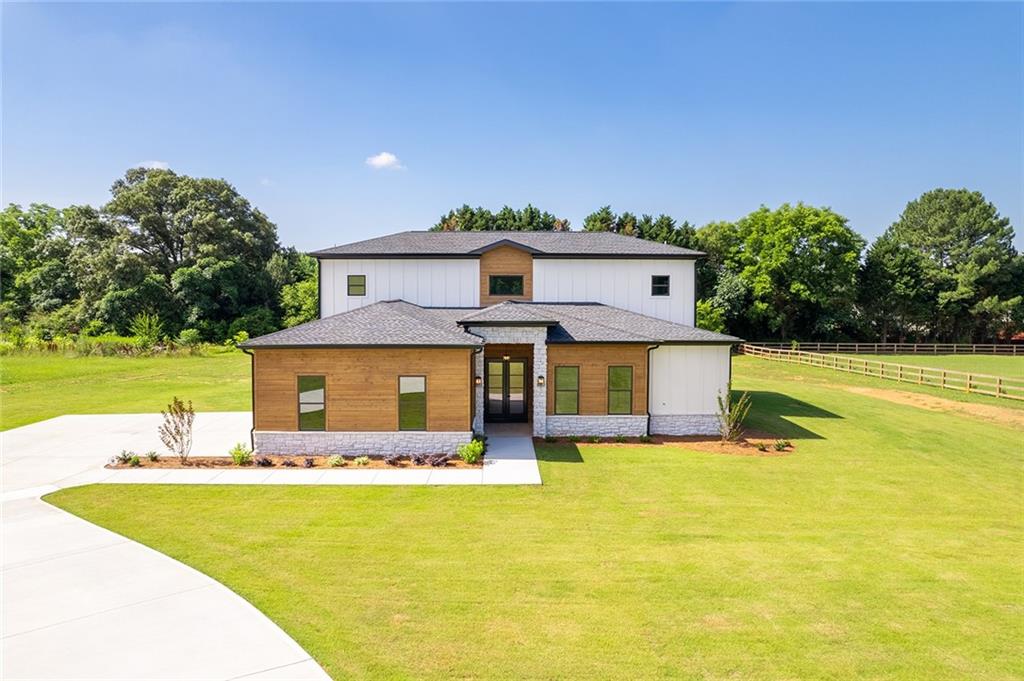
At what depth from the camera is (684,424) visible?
16.4 m

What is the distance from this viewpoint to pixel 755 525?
940 centimetres

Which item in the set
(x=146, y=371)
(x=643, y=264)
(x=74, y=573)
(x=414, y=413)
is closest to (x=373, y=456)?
(x=414, y=413)

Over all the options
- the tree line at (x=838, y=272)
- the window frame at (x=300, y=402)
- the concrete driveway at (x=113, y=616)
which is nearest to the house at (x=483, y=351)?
the window frame at (x=300, y=402)

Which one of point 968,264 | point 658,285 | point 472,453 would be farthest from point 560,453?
point 968,264

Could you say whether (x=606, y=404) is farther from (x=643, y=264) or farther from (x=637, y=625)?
(x=637, y=625)

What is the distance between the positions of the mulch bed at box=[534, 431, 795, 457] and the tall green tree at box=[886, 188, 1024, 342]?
175ft

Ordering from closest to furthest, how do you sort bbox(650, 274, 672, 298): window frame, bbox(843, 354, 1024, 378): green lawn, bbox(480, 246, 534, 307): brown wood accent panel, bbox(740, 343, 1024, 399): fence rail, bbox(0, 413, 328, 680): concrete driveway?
bbox(0, 413, 328, 680): concrete driveway
bbox(480, 246, 534, 307): brown wood accent panel
bbox(650, 274, 672, 298): window frame
bbox(740, 343, 1024, 399): fence rail
bbox(843, 354, 1024, 378): green lawn

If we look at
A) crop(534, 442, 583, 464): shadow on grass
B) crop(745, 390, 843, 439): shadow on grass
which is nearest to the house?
crop(534, 442, 583, 464): shadow on grass

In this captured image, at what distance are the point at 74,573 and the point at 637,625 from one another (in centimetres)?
809

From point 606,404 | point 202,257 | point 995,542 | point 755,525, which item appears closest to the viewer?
point 995,542

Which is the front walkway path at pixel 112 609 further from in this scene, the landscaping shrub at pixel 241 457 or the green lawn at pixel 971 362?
the green lawn at pixel 971 362

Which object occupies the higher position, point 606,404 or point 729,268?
point 729,268

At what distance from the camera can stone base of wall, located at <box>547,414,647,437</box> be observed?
15.7 m

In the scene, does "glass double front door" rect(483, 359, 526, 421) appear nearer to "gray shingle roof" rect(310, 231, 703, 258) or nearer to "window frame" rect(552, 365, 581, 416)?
"window frame" rect(552, 365, 581, 416)
